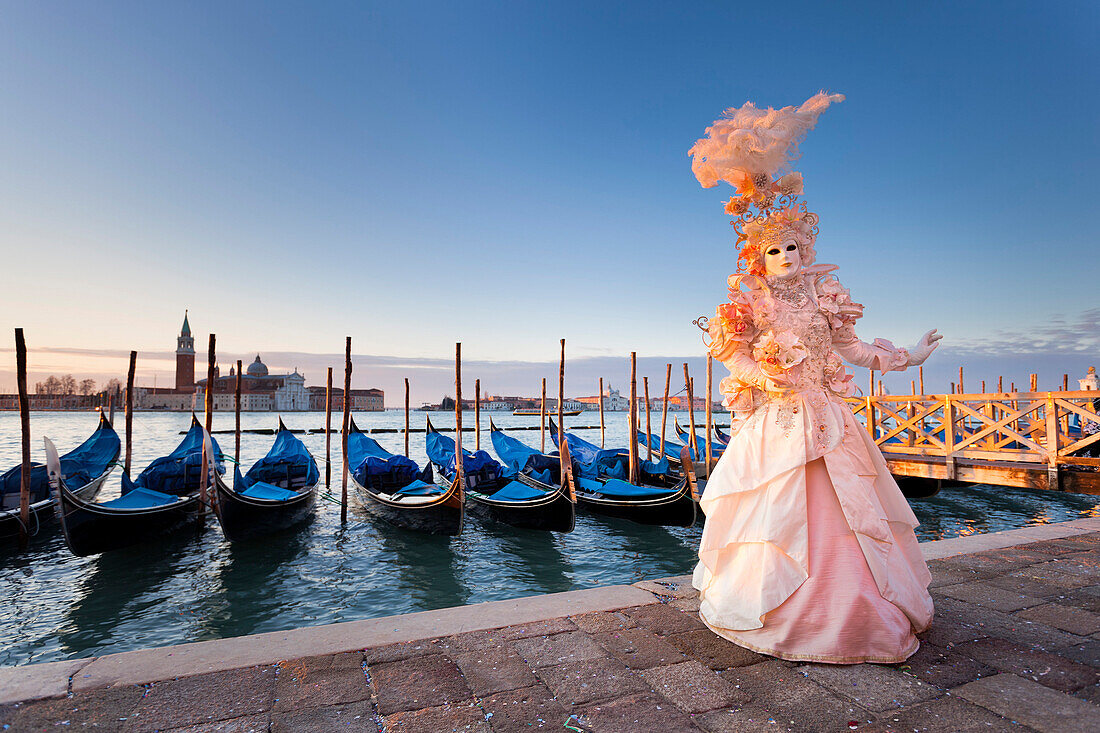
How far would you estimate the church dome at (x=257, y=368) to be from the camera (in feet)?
290

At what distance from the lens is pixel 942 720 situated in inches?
56.4

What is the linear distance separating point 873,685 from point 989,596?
4.13 feet

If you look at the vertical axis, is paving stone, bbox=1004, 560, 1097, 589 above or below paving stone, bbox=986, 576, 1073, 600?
below

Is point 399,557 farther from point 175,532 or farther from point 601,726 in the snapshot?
point 601,726

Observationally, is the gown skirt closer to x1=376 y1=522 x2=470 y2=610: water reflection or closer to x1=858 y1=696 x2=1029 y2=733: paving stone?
x1=858 y1=696 x2=1029 y2=733: paving stone

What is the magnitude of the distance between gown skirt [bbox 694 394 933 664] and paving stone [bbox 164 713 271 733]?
143 centimetres

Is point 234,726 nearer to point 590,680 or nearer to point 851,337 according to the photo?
point 590,680

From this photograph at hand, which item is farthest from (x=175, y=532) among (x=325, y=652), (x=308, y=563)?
(x=325, y=652)

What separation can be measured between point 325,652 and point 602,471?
8358mm

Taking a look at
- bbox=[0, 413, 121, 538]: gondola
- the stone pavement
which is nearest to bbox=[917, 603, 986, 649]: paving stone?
the stone pavement

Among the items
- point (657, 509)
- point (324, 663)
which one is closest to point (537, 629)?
point (324, 663)

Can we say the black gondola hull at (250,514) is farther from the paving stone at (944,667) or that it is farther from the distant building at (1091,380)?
the distant building at (1091,380)

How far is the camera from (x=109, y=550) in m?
6.16

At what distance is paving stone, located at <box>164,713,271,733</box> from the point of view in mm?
1415
